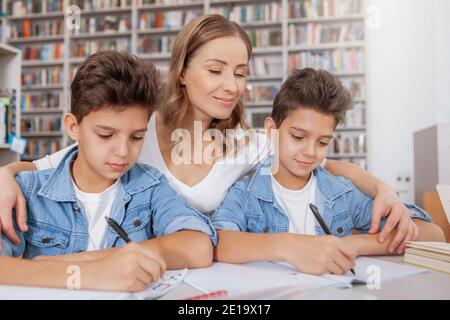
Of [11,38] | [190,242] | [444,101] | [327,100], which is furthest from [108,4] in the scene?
[190,242]

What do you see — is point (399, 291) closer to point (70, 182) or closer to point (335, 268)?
point (335, 268)

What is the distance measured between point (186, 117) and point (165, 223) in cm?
46

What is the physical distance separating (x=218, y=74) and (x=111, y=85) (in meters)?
0.32

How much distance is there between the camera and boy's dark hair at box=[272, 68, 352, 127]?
94cm

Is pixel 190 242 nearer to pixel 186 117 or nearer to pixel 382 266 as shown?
pixel 382 266

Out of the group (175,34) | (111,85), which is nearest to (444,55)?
(111,85)

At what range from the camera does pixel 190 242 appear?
2.12 feet

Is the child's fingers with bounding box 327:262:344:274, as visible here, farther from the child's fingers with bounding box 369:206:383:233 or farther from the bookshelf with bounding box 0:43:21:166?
the bookshelf with bounding box 0:43:21:166

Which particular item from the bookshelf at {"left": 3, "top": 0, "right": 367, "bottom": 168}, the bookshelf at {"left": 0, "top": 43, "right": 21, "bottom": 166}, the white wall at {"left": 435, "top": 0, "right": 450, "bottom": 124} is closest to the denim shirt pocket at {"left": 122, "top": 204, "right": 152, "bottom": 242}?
the bookshelf at {"left": 0, "top": 43, "right": 21, "bottom": 166}

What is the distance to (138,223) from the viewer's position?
775 mm

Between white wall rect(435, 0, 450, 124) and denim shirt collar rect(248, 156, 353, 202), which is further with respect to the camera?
white wall rect(435, 0, 450, 124)

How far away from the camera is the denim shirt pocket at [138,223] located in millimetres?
768

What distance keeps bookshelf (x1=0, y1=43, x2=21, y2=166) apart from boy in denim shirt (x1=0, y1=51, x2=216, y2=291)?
113 cm

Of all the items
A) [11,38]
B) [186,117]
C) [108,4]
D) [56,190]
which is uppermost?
[108,4]
